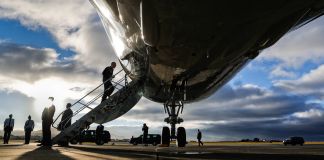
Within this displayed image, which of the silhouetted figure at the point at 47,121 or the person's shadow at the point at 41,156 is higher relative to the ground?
the silhouetted figure at the point at 47,121

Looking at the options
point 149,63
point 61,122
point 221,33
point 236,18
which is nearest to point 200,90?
point 149,63

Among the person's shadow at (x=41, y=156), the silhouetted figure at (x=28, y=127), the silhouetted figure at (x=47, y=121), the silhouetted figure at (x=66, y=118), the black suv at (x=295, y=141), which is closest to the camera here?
the person's shadow at (x=41, y=156)

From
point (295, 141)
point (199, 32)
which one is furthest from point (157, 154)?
point (295, 141)

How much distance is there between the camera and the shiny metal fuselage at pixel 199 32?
24.9ft

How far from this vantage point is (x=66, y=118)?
1698cm

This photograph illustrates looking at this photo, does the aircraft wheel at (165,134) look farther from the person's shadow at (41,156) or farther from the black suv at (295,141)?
the black suv at (295,141)

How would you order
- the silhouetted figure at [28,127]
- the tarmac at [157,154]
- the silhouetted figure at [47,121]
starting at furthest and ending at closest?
the silhouetted figure at [28,127], the silhouetted figure at [47,121], the tarmac at [157,154]

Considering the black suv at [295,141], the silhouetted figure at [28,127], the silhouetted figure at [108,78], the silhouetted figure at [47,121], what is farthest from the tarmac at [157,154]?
the black suv at [295,141]

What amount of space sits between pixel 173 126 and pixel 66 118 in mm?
6135

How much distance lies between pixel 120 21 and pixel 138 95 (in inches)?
218

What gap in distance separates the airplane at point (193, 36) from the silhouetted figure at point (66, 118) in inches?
176

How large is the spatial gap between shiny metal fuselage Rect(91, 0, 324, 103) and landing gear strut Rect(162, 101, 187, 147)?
463 mm

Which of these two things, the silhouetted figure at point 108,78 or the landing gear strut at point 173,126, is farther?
the silhouetted figure at point 108,78

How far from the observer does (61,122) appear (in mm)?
16812
